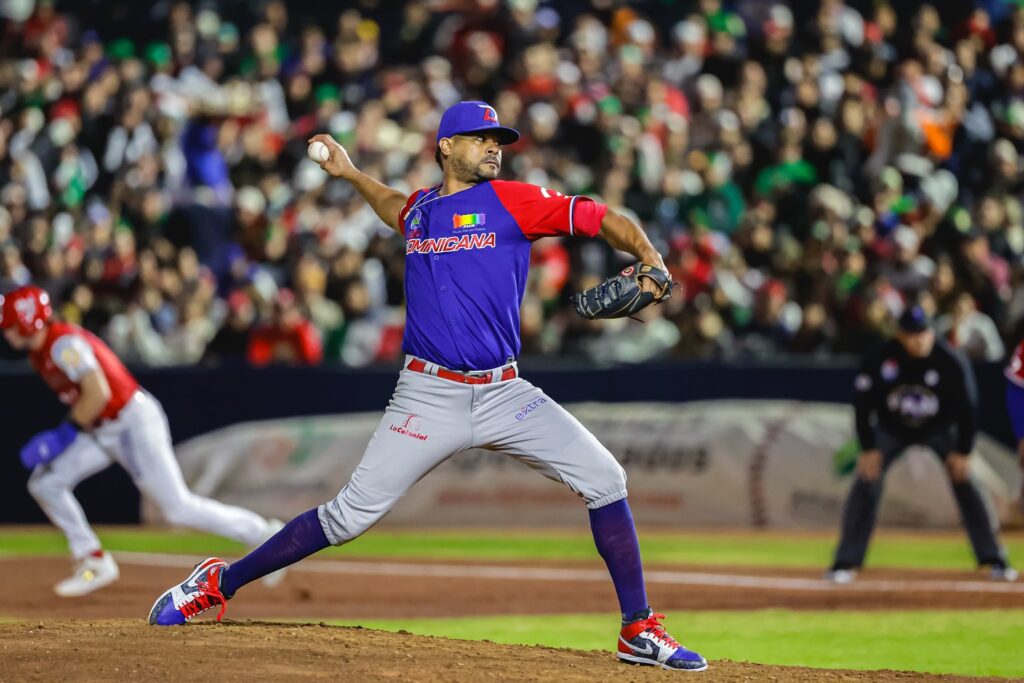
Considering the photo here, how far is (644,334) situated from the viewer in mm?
Result: 17141

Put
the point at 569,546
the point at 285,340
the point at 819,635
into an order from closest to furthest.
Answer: the point at 819,635
the point at 569,546
the point at 285,340

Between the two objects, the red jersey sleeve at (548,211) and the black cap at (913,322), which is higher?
the red jersey sleeve at (548,211)

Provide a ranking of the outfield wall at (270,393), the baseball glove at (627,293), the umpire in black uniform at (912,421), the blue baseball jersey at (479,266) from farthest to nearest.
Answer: the outfield wall at (270,393), the umpire in black uniform at (912,421), the blue baseball jersey at (479,266), the baseball glove at (627,293)

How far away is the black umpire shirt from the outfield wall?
4.06 m

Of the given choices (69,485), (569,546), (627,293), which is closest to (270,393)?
(569,546)

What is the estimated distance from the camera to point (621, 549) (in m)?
7.25

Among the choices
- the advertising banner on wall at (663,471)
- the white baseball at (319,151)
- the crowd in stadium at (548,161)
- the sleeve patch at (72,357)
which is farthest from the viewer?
the crowd in stadium at (548,161)

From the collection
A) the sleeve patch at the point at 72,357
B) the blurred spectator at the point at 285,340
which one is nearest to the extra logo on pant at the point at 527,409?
the sleeve patch at the point at 72,357

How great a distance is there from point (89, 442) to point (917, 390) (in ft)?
21.1

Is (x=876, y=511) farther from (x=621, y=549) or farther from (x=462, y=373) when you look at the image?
(x=462, y=373)

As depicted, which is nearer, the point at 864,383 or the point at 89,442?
the point at 89,442

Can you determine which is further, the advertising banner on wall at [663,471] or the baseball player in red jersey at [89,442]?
the advertising banner on wall at [663,471]

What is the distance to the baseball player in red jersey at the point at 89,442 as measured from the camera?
1102 cm

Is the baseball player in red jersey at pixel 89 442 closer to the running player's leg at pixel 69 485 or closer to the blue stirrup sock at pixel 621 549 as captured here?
the running player's leg at pixel 69 485
